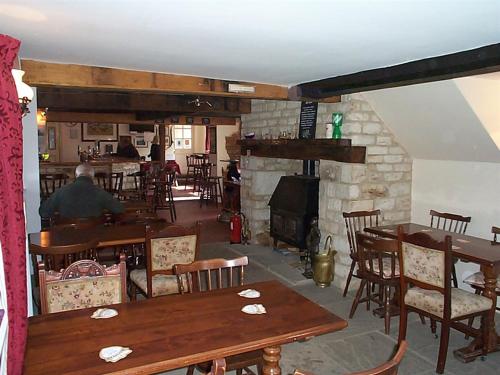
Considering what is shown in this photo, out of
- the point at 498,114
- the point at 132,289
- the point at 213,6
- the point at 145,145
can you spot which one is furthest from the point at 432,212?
the point at 145,145

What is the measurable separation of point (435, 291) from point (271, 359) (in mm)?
1725

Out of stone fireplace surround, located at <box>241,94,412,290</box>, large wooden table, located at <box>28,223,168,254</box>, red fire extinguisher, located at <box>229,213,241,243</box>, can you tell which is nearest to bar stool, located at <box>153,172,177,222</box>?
red fire extinguisher, located at <box>229,213,241,243</box>

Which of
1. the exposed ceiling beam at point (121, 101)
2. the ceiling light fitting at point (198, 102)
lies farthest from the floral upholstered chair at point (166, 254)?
the exposed ceiling beam at point (121, 101)

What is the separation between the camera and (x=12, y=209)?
154 cm

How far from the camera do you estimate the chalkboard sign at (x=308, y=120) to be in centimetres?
509

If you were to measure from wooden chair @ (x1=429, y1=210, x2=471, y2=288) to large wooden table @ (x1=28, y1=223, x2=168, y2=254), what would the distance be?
273 cm

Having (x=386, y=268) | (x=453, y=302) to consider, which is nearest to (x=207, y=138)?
(x=386, y=268)

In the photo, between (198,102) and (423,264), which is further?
(198,102)

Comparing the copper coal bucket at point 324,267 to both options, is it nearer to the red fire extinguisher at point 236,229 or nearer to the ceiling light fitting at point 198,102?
the red fire extinguisher at point 236,229

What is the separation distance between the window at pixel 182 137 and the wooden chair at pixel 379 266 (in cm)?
1308

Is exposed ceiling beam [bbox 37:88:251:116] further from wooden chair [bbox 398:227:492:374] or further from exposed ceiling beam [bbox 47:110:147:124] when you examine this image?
wooden chair [bbox 398:227:492:374]

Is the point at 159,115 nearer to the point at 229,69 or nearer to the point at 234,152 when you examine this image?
the point at 234,152

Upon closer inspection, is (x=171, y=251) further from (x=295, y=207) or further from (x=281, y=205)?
(x=281, y=205)

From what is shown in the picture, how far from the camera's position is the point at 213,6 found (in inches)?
77.9
